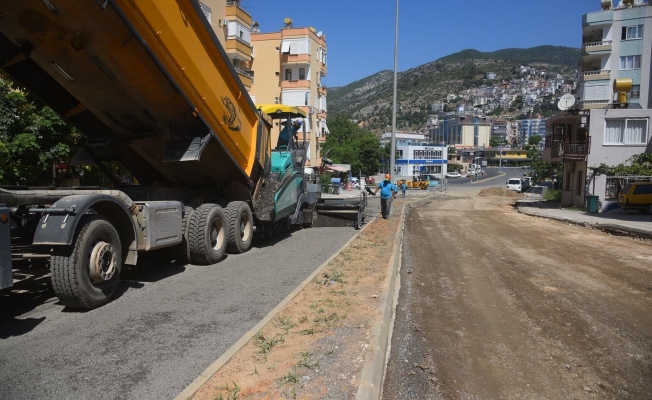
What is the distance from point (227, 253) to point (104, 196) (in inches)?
176

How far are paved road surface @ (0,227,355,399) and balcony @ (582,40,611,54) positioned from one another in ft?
151

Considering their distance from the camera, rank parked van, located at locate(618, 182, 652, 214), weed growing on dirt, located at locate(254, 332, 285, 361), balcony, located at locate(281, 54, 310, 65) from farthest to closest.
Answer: balcony, located at locate(281, 54, 310, 65) → parked van, located at locate(618, 182, 652, 214) → weed growing on dirt, located at locate(254, 332, 285, 361)

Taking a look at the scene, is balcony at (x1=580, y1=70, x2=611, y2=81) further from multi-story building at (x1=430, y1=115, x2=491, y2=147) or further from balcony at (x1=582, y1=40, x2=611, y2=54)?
multi-story building at (x1=430, y1=115, x2=491, y2=147)

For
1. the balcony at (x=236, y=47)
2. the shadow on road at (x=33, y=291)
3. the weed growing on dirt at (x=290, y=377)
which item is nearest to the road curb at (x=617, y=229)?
the shadow on road at (x=33, y=291)

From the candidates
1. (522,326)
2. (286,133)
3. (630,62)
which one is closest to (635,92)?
(630,62)

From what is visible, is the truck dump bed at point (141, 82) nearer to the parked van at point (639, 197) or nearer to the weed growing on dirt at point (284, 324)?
the weed growing on dirt at point (284, 324)

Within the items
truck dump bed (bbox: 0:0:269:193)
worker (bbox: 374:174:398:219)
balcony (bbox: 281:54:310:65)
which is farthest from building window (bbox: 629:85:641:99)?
truck dump bed (bbox: 0:0:269:193)

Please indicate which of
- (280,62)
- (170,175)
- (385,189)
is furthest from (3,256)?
(280,62)

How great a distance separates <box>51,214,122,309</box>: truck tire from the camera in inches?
Answer: 223

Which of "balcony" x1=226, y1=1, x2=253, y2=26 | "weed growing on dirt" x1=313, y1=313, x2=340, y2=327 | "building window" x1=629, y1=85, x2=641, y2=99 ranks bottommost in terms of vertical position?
"weed growing on dirt" x1=313, y1=313, x2=340, y2=327

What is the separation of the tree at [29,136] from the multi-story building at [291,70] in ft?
105

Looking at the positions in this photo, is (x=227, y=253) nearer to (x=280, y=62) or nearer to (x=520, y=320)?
(x=520, y=320)

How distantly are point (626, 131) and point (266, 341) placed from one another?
28.2 meters

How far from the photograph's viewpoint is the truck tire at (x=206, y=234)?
8.66 metres
